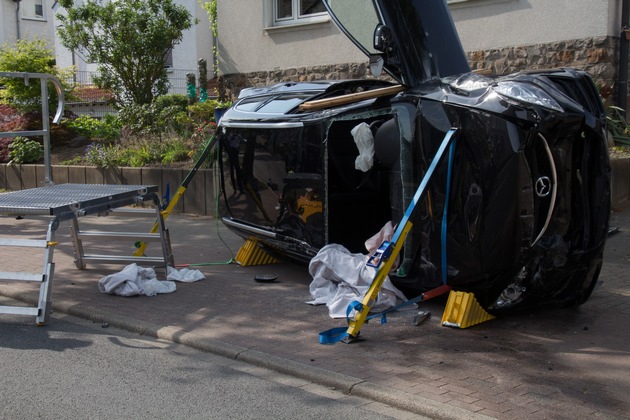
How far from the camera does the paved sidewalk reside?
187 inches

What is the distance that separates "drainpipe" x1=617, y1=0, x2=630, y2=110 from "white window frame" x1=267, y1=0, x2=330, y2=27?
5381 mm

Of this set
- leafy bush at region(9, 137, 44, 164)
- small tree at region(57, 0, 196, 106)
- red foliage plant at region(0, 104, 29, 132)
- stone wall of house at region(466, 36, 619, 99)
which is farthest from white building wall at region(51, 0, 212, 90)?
stone wall of house at region(466, 36, 619, 99)

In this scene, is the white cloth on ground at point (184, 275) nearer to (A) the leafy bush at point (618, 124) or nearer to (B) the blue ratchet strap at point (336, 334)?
(B) the blue ratchet strap at point (336, 334)

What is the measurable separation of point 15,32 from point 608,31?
111 ft

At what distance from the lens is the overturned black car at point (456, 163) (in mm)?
5625

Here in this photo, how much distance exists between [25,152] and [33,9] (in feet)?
91.0

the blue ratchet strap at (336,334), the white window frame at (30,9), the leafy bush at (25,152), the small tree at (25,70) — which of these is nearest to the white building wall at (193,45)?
the white window frame at (30,9)

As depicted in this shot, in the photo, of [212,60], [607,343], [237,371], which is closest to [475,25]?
[607,343]

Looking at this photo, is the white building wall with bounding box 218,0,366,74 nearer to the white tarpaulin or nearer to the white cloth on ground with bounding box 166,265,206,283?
the white cloth on ground with bounding box 166,265,206,283

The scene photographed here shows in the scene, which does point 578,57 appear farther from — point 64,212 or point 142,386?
point 142,386

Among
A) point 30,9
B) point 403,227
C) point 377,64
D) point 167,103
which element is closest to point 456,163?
point 403,227

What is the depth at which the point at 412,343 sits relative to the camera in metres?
5.82

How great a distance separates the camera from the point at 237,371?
544 cm

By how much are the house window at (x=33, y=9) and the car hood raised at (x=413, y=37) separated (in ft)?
121
